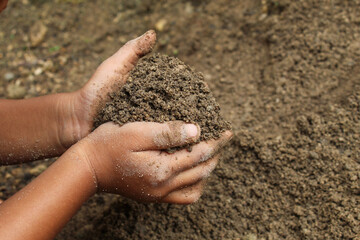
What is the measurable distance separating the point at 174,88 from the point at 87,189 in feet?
1.91

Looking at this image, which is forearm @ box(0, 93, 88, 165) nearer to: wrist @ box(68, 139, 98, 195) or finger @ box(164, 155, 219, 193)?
wrist @ box(68, 139, 98, 195)

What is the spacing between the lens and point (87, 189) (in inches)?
61.6

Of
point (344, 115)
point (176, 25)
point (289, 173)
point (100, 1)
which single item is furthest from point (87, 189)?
point (100, 1)

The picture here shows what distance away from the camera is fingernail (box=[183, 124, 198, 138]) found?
58.6 inches

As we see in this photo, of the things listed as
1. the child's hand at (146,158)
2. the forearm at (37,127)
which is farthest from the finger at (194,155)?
the forearm at (37,127)

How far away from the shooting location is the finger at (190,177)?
5.23ft

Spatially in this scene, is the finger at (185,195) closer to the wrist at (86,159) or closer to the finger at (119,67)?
the wrist at (86,159)

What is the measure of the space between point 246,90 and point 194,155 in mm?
1020

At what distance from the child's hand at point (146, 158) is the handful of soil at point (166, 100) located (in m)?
0.05

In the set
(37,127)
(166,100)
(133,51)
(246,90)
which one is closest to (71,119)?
(37,127)

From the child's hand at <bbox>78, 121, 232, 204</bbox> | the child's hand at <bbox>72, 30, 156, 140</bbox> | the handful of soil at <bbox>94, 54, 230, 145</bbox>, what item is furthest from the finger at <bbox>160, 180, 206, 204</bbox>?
the child's hand at <bbox>72, 30, 156, 140</bbox>

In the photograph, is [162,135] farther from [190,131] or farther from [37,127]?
[37,127]

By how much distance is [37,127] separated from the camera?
195cm

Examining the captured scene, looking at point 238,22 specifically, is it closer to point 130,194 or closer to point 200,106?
point 200,106
